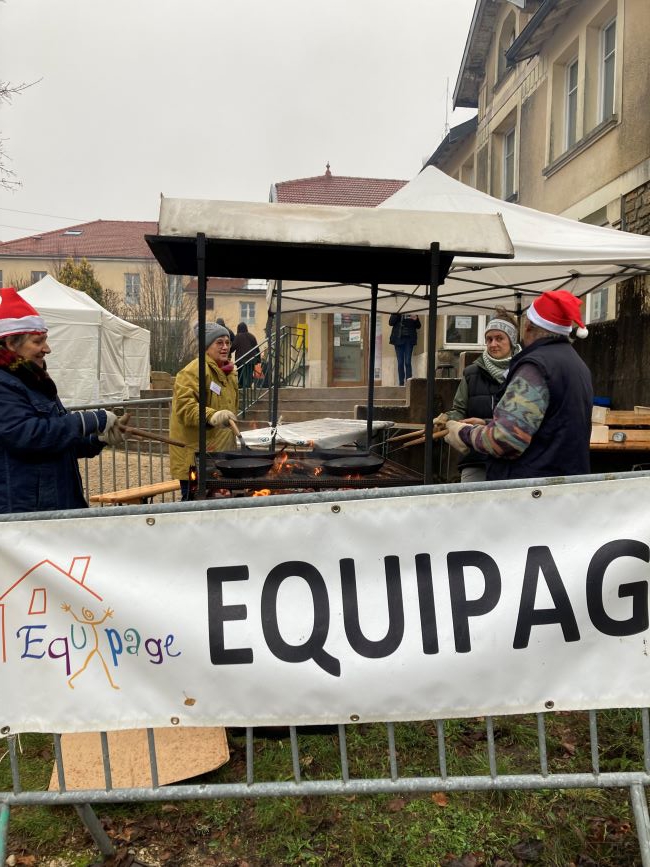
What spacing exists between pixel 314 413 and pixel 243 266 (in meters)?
8.09

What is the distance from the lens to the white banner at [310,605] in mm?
2096

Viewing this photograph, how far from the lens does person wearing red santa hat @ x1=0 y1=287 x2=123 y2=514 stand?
3.31m

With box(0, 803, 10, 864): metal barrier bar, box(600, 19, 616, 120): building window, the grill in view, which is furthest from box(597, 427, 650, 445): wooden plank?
box(600, 19, 616, 120): building window

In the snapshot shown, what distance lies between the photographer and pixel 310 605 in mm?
2105

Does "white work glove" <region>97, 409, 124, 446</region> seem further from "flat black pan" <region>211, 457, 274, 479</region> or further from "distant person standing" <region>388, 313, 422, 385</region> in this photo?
"distant person standing" <region>388, 313, 422, 385</region>

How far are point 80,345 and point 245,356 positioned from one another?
9734 millimetres

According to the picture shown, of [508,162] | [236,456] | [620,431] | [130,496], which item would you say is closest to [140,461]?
[130,496]

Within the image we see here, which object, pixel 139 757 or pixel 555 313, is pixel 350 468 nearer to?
pixel 555 313

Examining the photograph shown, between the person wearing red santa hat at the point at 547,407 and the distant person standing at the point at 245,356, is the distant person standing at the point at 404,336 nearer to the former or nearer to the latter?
the distant person standing at the point at 245,356

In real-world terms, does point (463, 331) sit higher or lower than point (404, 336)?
higher

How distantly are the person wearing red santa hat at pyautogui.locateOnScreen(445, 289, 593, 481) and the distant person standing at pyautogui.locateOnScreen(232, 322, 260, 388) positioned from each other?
10060 millimetres

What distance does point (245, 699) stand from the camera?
211 cm

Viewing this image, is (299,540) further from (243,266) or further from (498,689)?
(243,266)

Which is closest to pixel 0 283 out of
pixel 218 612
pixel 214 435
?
pixel 214 435
